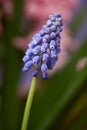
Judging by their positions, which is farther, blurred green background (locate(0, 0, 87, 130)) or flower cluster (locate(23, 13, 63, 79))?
blurred green background (locate(0, 0, 87, 130))

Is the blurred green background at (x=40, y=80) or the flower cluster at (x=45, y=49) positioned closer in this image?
the flower cluster at (x=45, y=49)

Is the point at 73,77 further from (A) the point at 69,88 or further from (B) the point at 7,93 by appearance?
(B) the point at 7,93

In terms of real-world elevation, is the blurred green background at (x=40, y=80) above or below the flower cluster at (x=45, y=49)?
above

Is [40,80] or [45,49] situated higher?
[40,80]

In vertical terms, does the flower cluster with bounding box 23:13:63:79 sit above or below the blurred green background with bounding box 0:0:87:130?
below
